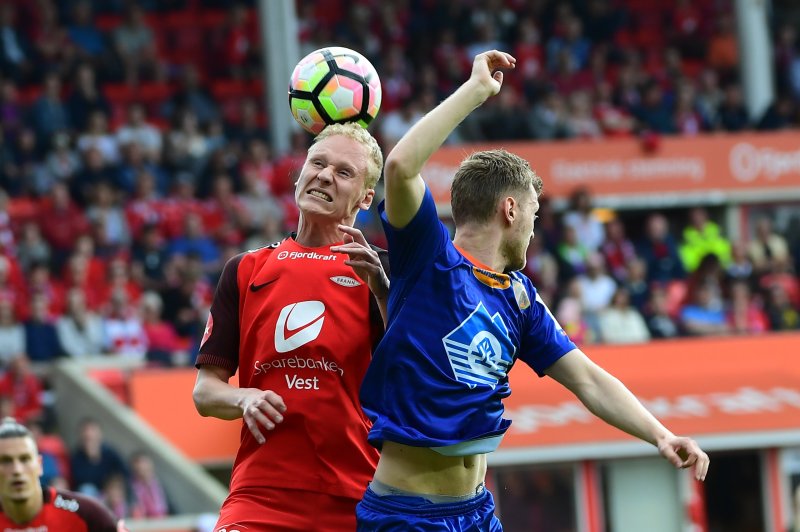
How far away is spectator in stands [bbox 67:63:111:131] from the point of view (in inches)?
681

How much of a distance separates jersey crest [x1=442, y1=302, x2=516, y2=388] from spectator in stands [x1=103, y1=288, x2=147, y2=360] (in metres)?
9.49

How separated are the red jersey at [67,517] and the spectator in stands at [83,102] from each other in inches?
417

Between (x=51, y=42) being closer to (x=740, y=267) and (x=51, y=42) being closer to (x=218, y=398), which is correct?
(x=740, y=267)

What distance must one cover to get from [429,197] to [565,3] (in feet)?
61.3

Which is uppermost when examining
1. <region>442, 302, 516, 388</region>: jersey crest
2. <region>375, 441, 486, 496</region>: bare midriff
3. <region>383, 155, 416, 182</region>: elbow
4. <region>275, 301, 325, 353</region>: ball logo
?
<region>383, 155, 416, 182</region>: elbow

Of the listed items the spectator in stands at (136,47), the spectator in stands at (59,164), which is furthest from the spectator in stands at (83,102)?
the spectator in stands at (136,47)

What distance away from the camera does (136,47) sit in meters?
19.6

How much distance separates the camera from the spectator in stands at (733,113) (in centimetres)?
2031

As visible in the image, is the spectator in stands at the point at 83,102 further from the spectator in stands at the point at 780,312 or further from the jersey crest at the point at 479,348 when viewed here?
the jersey crest at the point at 479,348

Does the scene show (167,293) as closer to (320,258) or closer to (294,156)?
(294,156)

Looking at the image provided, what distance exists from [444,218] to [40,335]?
6015mm

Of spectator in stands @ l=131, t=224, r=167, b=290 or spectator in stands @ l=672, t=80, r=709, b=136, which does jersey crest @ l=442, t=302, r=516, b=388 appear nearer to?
spectator in stands @ l=131, t=224, r=167, b=290

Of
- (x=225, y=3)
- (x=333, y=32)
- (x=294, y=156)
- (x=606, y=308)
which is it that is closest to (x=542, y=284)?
(x=606, y=308)

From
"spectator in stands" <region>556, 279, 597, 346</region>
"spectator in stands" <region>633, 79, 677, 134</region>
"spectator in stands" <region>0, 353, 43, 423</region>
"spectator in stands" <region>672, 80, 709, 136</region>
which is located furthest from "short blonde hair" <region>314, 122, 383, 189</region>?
"spectator in stands" <region>672, 80, 709, 136</region>
